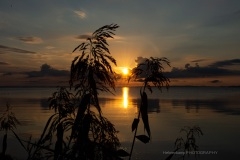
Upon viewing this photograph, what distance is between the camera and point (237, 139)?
41781 millimetres

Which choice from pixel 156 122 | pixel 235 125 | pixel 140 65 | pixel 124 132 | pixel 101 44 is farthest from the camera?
pixel 156 122

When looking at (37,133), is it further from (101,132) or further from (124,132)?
(101,132)

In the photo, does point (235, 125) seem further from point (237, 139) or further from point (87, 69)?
point (87, 69)

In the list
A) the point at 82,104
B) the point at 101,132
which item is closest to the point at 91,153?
the point at 101,132

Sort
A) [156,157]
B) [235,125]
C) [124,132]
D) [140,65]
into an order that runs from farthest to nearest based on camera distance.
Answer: [235,125], [124,132], [156,157], [140,65]

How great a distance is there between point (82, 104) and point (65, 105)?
7.26 feet

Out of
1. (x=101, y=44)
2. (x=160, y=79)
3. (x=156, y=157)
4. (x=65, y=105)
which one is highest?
(x=101, y=44)

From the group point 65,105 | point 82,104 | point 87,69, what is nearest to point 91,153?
point 82,104

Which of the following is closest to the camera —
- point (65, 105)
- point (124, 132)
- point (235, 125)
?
point (65, 105)

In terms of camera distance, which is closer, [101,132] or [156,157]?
[101,132]

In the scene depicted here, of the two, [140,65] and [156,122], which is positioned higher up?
[140,65]

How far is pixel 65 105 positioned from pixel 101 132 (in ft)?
6.31

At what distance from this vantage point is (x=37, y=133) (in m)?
44.0

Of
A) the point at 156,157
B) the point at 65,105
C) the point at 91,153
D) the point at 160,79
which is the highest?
the point at 160,79
